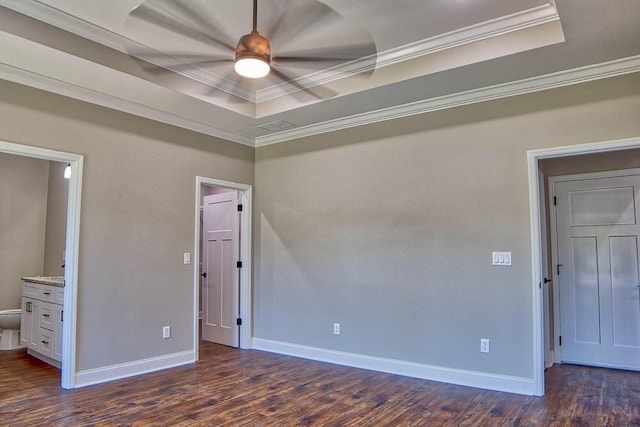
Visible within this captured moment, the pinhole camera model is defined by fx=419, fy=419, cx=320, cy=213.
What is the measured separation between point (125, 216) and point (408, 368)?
3.18 meters

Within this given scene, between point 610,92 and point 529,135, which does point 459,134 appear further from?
point 610,92

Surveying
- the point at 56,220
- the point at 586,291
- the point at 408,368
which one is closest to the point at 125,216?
the point at 56,220

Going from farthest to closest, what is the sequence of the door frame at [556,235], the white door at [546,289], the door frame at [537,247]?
the door frame at [556,235]
the white door at [546,289]
the door frame at [537,247]

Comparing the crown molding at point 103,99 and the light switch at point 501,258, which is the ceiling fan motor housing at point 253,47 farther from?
the light switch at point 501,258

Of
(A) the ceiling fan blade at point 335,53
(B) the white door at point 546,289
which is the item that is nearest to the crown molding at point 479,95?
(A) the ceiling fan blade at point 335,53

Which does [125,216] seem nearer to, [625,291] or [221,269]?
[221,269]

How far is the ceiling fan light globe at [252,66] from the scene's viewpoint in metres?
2.68

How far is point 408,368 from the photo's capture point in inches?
163

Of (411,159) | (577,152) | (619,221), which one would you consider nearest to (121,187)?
(411,159)

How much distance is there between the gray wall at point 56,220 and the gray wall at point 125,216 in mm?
2227

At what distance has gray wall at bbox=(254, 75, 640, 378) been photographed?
3.62 metres

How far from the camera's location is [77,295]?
375 cm

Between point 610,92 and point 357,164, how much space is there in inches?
92.5

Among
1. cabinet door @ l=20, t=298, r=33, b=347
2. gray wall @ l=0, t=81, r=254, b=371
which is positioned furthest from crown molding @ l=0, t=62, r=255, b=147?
cabinet door @ l=20, t=298, r=33, b=347
